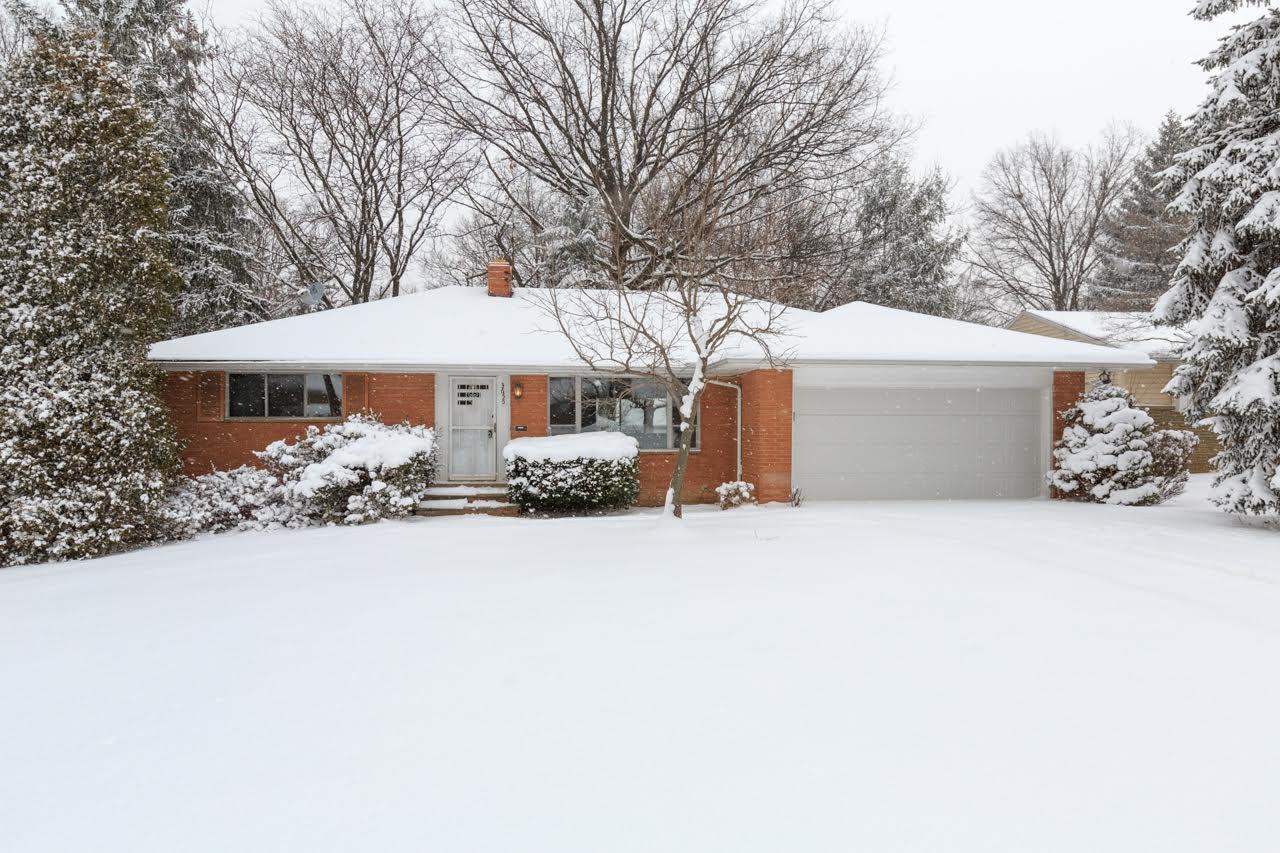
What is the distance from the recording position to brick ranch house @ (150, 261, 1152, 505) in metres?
12.5

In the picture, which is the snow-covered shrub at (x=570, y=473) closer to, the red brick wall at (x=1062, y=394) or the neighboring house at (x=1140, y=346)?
the red brick wall at (x=1062, y=394)

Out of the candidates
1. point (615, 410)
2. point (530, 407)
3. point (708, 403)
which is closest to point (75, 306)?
point (530, 407)

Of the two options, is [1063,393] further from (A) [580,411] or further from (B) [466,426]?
(B) [466,426]

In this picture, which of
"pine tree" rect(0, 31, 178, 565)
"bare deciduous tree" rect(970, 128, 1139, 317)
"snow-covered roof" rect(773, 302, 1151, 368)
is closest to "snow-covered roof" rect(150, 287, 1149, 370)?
"snow-covered roof" rect(773, 302, 1151, 368)

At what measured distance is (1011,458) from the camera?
1362 centimetres

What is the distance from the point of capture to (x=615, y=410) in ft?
44.8

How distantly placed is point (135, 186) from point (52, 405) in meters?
2.99

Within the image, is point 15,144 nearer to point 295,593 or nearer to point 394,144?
point 295,593

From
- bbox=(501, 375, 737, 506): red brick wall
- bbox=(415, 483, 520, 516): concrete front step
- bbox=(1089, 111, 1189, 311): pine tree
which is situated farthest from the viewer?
bbox=(1089, 111, 1189, 311): pine tree

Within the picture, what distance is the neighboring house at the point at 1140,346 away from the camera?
17281 millimetres

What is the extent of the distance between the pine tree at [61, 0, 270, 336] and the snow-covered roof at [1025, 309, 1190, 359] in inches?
819

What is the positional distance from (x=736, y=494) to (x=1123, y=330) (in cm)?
1053

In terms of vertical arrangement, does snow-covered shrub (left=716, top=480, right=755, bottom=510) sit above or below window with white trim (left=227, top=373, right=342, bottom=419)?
below

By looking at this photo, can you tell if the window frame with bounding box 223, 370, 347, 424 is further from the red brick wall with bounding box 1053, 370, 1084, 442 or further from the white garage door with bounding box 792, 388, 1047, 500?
the red brick wall with bounding box 1053, 370, 1084, 442
